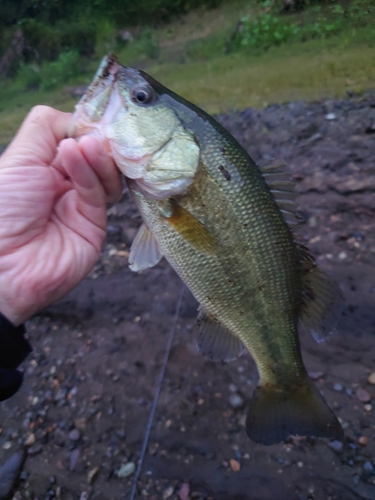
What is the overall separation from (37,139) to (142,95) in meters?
0.51

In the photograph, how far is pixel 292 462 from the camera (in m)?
1.75

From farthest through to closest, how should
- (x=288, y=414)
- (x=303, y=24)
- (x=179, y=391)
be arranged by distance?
(x=303, y=24)
(x=179, y=391)
(x=288, y=414)

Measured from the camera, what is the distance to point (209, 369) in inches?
83.9

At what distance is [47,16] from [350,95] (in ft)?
21.7

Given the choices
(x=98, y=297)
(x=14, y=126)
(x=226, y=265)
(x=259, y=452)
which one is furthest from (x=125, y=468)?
(x=14, y=126)

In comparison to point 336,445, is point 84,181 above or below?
above

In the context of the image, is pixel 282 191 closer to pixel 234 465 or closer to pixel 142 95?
pixel 142 95

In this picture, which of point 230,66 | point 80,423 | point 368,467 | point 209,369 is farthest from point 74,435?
point 230,66

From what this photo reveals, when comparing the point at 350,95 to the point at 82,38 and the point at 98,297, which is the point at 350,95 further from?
the point at 82,38

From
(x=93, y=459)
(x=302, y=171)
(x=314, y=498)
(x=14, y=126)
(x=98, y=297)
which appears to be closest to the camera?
(x=314, y=498)

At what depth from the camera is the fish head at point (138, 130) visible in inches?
50.2

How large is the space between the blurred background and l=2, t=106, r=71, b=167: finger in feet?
4.38

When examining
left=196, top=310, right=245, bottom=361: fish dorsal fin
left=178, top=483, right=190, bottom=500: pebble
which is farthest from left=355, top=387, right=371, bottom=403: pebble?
left=178, top=483, right=190, bottom=500: pebble

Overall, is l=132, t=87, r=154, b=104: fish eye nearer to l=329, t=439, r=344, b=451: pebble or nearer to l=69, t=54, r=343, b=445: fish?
l=69, t=54, r=343, b=445: fish
